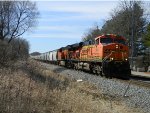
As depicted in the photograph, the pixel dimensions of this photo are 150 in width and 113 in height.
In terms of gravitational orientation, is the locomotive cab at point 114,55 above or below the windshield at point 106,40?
below

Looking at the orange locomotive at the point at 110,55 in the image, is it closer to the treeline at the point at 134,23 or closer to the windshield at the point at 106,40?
the windshield at the point at 106,40

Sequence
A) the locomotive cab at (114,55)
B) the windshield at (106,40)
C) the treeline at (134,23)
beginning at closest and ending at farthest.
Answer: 1. the locomotive cab at (114,55)
2. the windshield at (106,40)
3. the treeline at (134,23)

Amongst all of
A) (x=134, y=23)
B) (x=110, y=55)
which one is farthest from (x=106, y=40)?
(x=134, y=23)

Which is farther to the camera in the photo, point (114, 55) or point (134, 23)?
point (134, 23)

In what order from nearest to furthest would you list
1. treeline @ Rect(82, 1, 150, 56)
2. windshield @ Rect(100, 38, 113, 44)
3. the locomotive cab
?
the locomotive cab, windshield @ Rect(100, 38, 113, 44), treeline @ Rect(82, 1, 150, 56)

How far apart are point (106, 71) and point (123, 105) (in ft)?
52.1

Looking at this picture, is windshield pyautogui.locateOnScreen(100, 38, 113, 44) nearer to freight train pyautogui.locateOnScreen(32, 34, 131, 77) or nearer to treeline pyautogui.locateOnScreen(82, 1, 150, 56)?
freight train pyautogui.locateOnScreen(32, 34, 131, 77)

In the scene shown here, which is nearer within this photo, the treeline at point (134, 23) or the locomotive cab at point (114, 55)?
the locomotive cab at point (114, 55)

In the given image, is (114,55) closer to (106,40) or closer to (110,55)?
(110,55)

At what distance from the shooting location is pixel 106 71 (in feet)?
102

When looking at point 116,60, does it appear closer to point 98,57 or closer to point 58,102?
point 98,57

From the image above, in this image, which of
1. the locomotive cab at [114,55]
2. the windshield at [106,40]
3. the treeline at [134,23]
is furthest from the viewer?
the treeline at [134,23]

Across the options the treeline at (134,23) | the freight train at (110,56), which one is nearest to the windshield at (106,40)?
the freight train at (110,56)

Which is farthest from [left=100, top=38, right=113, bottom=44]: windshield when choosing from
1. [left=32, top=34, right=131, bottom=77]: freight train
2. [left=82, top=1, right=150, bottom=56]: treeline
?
[left=82, top=1, right=150, bottom=56]: treeline
